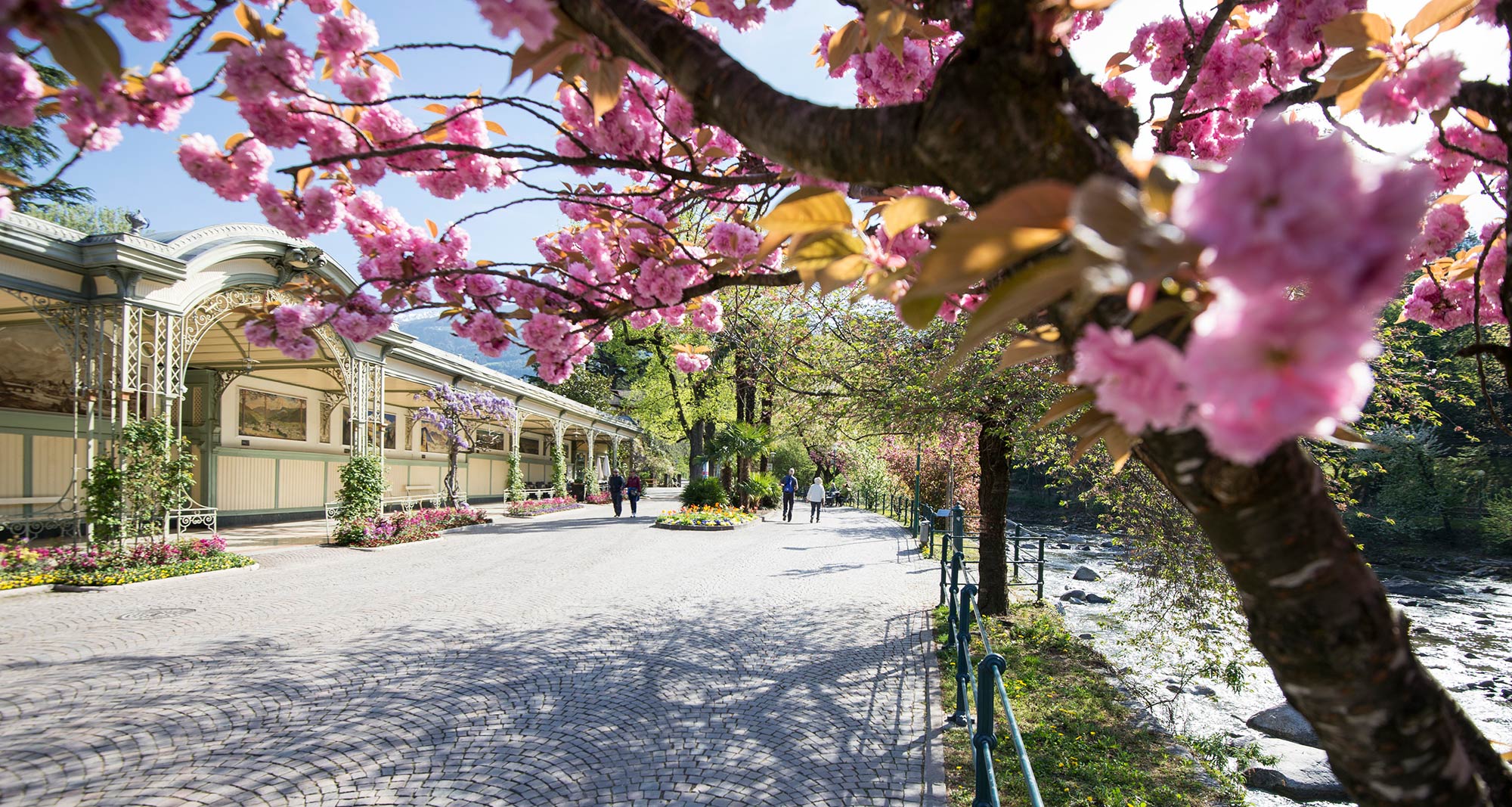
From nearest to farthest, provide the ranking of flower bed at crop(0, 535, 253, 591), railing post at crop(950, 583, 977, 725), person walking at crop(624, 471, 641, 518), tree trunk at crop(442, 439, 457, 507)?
1. railing post at crop(950, 583, 977, 725)
2. flower bed at crop(0, 535, 253, 591)
3. tree trunk at crop(442, 439, 457, 507)
4. person walking at crop(624, 471, 641, 518)

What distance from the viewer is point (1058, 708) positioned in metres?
4.98

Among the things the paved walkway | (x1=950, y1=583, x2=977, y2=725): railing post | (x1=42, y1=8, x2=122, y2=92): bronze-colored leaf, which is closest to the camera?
(x1=42, y1=8, x2=122, y2=92): bronze-colored leaf

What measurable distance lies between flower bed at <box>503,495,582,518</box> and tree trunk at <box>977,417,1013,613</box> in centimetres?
1551

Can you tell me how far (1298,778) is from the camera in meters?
4.82

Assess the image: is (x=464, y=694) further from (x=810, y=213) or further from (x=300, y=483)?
(x=300, y=483)

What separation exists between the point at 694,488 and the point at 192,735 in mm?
16978

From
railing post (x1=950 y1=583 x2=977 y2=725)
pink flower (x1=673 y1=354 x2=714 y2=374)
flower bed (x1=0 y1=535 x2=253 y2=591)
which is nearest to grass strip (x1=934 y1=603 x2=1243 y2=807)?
railing post (x1=950 y1=583 x2=977 y2=725)

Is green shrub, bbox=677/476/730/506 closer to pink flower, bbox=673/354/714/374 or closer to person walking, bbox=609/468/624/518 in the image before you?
person walking, bbox=609/468/624/518

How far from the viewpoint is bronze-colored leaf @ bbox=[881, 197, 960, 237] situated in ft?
2.94

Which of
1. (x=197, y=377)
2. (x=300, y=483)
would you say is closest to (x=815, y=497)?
(x=300, y=483)

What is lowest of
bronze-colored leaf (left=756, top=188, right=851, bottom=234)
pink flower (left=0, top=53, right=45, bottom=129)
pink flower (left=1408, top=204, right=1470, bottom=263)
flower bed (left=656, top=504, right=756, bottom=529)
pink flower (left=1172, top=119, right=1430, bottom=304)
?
flower bed (left=656, top=504, right=756, bottom=529)

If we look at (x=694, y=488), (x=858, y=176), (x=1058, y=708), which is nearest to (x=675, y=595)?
(x=1058, y=708)

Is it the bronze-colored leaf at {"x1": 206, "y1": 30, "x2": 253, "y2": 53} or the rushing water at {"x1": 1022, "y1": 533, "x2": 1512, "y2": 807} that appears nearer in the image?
the bronze-colored leaf at {"x1": 206, "y1": 30, "x2": 253, "y2": 53}

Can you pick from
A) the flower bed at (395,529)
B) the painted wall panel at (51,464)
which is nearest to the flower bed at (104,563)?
the flower bed at (395,529)
